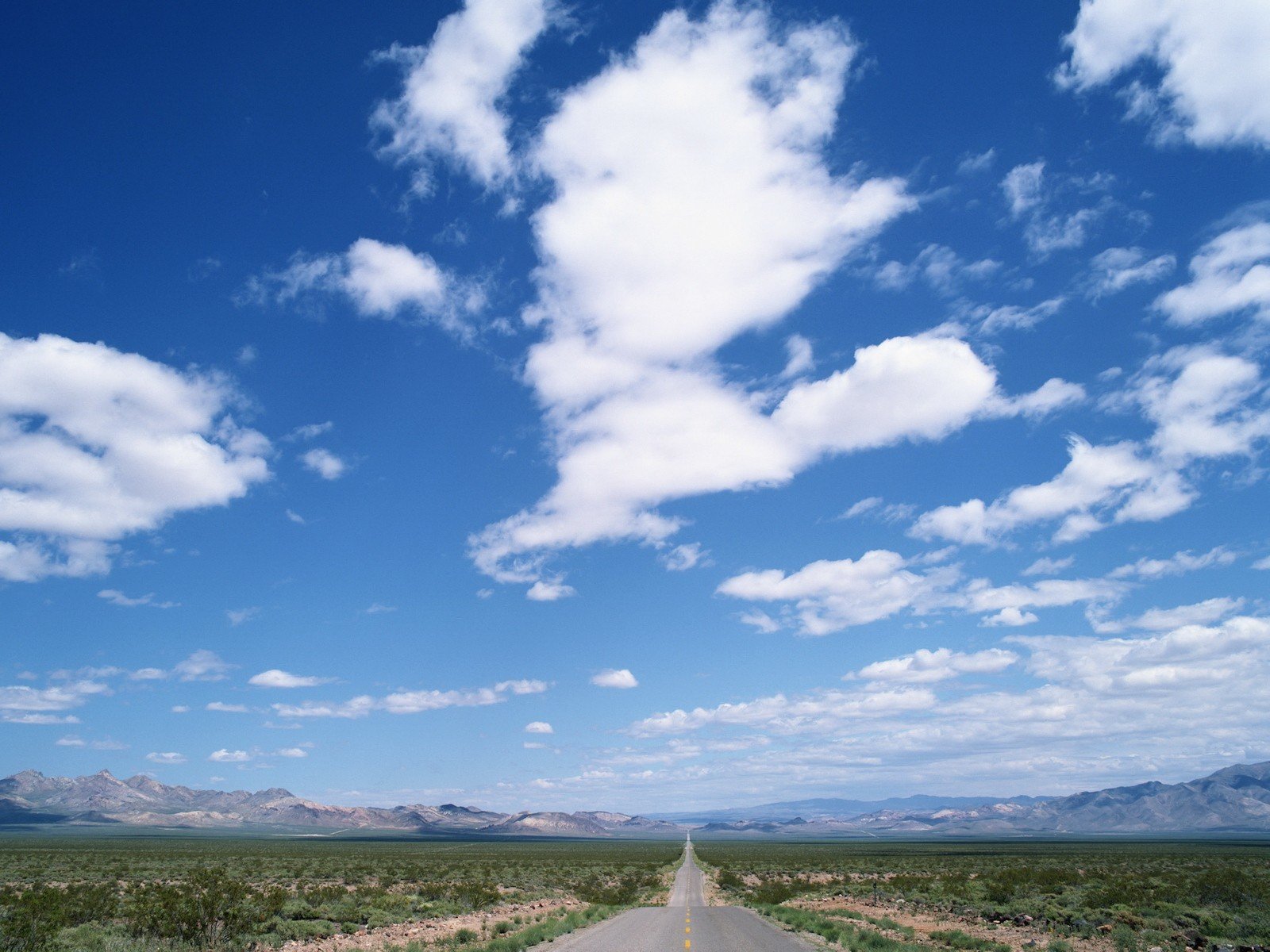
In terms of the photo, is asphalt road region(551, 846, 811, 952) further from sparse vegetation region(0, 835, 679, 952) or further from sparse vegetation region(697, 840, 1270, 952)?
sparse vegetation region(697, 840, 1270, 952)

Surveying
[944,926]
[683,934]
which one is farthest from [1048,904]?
[683,934]

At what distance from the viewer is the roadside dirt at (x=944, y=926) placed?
71.7ft

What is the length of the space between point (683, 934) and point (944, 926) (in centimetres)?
1135

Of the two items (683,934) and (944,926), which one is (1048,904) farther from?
(683,934)

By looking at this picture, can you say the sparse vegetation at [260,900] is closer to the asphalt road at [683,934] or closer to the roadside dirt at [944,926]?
the asphalt road at [683,934]

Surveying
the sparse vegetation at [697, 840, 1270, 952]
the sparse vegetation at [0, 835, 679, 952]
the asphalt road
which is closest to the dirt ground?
the sparse vegetation at [0, 835, 679, 952]

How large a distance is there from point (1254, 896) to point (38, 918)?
132 ft

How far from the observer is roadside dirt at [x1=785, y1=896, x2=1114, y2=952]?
21.9 meters

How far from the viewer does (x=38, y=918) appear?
15352 millimetres

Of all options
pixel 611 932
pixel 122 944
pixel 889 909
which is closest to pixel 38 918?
pixel 122 944

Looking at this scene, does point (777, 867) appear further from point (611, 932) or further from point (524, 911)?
point (611, 932)

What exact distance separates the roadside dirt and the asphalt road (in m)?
4.01

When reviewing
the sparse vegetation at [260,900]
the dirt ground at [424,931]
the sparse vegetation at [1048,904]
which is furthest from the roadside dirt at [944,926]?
the dirt ground at [424,931]

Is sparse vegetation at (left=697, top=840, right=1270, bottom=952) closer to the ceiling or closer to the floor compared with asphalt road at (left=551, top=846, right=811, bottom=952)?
closer to the floor
